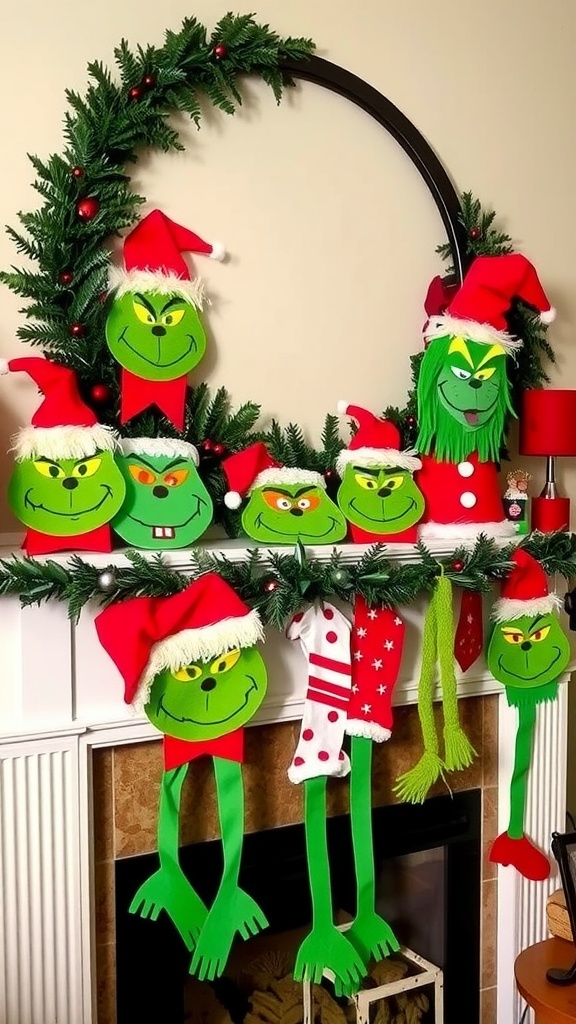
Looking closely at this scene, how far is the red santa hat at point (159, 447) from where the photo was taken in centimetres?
156

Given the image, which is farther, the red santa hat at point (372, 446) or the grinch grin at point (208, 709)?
the red santa hat at point (372, 446)

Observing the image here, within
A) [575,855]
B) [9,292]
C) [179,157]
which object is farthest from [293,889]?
[179,157]

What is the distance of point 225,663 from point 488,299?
32.9 inches

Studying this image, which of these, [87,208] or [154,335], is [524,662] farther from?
[87,208]

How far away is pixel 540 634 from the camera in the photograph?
1.87m

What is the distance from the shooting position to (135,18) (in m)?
1.63

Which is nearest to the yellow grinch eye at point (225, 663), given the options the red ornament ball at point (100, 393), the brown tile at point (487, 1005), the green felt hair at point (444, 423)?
the red ornament ball at point (100, 393)

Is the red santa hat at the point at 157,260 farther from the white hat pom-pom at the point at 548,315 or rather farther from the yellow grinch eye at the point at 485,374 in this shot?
the white hat pom-pom at the point at 548,315

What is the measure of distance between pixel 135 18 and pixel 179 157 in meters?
0.23

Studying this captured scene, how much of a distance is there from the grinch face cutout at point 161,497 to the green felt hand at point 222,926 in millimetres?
568

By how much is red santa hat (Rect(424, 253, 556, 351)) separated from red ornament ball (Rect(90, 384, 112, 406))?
0.62 meters

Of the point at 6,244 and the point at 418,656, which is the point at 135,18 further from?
the point at 418,656

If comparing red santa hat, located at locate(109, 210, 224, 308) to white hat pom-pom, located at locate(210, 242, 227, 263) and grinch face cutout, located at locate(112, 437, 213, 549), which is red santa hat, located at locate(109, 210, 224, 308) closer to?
white hat pom-pom, located at locate(210, 242, 227, 263)

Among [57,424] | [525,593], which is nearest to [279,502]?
[57,424]
